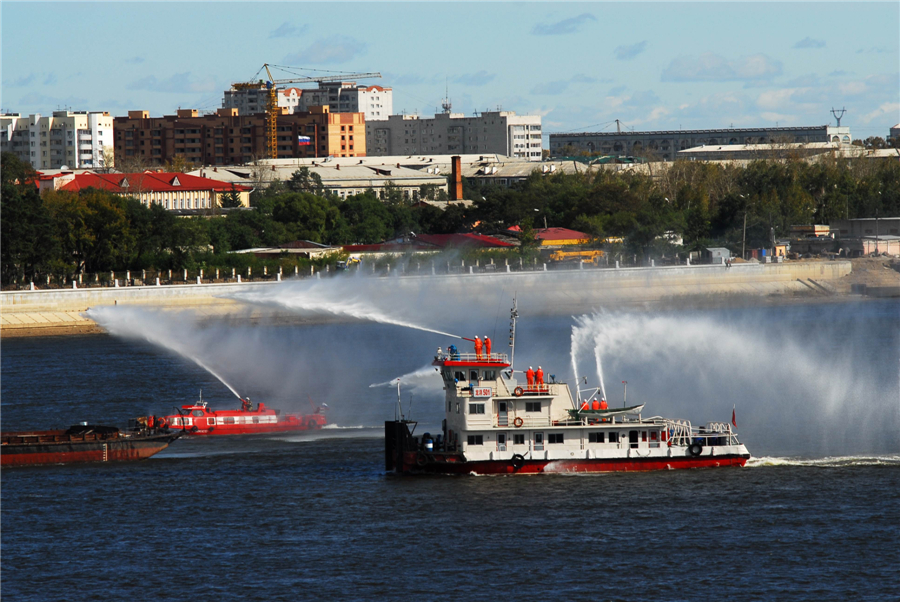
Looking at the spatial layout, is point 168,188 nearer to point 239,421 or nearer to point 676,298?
point 676,298

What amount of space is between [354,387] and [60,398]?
1539 cm

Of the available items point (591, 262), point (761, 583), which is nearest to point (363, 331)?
point (591, 262)

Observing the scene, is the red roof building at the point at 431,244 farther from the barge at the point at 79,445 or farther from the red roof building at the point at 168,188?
the barge at the point at 79,445

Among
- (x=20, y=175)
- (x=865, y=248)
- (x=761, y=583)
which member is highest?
(x=20, y=175)

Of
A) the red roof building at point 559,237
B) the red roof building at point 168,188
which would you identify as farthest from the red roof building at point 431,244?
the red roof building at point 168,188

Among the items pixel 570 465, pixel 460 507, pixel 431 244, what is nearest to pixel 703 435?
pixel 570 465

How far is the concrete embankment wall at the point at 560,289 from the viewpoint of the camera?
108062mm

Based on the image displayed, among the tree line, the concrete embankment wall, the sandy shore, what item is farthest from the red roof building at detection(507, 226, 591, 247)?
the sandy shore

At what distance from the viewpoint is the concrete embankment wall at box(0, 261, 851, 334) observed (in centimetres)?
10806

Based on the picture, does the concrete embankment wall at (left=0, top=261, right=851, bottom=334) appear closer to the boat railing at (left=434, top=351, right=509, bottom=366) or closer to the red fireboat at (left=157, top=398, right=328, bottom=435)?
the red fireboat at (left=157, top=398, right=328, bottom=435)

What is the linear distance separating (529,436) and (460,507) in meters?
5.19

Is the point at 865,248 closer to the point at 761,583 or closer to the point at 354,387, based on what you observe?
the point at 354,387

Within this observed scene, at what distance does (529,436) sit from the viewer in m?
46.5

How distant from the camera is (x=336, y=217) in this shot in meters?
156
